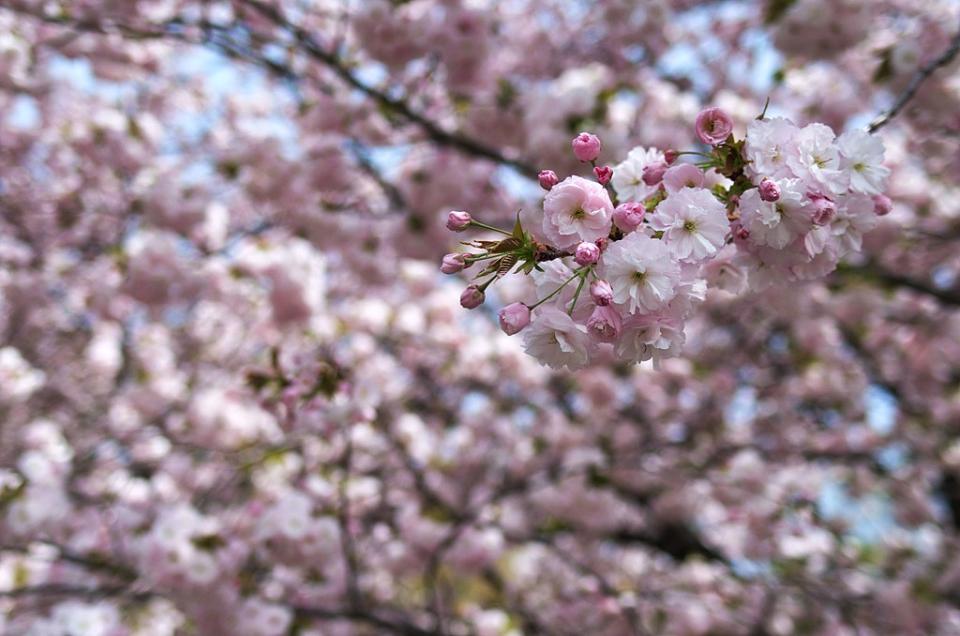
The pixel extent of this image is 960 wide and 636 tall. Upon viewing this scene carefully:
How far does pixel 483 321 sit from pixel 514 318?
504 cm

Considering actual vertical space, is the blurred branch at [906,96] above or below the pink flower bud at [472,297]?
above

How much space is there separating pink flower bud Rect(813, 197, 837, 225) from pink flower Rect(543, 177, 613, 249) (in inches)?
14.0

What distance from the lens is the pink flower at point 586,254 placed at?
99 centimetres

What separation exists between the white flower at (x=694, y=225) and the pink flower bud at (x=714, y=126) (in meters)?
0.15

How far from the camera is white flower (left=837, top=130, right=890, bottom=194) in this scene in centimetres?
115

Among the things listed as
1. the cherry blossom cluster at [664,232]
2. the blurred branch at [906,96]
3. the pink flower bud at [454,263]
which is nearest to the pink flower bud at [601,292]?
the cherry blossom cluster at [664,232]

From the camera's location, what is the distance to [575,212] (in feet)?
3.46

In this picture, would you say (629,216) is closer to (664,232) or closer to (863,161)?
(664,232)

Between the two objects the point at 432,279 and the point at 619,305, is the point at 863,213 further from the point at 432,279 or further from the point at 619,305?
the point at 432,279

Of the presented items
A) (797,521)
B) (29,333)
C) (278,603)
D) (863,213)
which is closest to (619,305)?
(863,213)

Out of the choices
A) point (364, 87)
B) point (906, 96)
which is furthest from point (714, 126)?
point (364, 87)

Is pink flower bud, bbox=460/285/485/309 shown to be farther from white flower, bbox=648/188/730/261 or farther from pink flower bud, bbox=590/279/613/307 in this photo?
white flower, bbox=648/188/730/261

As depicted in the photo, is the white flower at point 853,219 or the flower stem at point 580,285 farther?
the white flower at point 853,219

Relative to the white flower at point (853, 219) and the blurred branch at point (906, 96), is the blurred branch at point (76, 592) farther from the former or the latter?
the blurred branch at point (906, 96)
